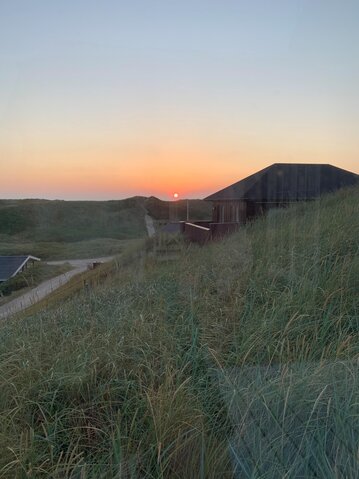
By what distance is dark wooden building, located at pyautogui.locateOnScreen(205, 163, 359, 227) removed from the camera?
18.4m

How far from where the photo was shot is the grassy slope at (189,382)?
210 centimetres

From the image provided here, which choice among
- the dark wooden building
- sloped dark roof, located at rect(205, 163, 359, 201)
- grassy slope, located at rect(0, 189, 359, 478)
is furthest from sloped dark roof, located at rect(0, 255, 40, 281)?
grassy slope, located at rect(0, 189, 359, 478)

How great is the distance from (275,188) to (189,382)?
658 inches

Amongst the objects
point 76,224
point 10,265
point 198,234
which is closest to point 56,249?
point 10,265

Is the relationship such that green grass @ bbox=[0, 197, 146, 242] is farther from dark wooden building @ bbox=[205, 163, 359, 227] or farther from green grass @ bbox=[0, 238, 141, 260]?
dark wooden building @ bbox=[205, 163, 359, 227]

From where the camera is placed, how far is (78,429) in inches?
96.6

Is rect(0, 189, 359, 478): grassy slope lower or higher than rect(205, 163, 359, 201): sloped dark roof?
lower

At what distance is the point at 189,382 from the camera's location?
2.78 meters

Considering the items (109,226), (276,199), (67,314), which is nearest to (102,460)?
(67,314)

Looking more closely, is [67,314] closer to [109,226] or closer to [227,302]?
[227,302]

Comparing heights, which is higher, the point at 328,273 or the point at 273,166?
the point at 273,166

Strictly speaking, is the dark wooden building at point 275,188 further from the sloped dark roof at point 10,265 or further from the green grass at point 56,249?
the sloped dark roof at point 10,265

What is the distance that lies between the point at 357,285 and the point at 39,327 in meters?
2.69

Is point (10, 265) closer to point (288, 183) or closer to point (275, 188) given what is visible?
point (275, 188)
